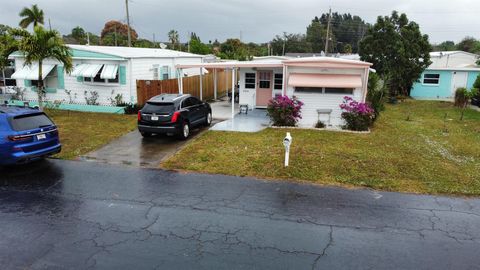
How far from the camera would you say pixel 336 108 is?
48.8 feet

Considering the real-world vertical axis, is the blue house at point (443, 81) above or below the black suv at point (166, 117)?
above

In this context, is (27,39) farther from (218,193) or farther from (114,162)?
(218,193)

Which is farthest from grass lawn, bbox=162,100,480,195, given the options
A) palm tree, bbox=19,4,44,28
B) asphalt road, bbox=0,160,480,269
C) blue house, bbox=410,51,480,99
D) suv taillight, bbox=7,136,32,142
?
palm tree, bbox=19,4,44,28

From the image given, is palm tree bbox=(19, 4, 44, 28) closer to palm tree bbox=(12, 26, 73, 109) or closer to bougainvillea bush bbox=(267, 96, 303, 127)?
palm tree bbox=(12, 26, 73, 109)

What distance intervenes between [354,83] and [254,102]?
20.2 ft

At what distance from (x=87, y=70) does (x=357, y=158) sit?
46.7 feet

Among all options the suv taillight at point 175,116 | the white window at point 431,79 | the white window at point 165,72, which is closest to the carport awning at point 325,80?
the suv taillight at point 175,116

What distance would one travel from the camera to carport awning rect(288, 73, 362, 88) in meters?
14.3

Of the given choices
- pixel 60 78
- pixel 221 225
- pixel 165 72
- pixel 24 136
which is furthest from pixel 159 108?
pixel 60 78

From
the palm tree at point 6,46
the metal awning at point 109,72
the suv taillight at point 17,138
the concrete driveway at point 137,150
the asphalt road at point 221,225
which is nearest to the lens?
the asphalt road at point 221,225

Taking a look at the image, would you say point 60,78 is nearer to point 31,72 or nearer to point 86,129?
point 31,72

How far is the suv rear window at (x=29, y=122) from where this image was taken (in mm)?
8781

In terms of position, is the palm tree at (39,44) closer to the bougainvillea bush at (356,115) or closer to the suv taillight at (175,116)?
the suv taillight at (175,116)

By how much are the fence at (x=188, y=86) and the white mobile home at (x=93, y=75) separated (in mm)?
467
